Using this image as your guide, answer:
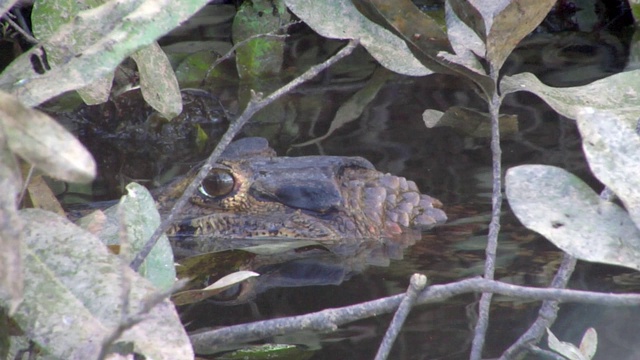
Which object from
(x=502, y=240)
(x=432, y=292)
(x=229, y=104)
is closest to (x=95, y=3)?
(x=432, y=292)

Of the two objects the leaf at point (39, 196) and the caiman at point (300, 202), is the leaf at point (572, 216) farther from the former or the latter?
the caiman at point (300, 202)

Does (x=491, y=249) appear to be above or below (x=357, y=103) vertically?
above

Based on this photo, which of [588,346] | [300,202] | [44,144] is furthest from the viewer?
[300,202]

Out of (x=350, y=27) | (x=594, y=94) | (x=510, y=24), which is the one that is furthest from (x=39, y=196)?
(x=594, y=94)

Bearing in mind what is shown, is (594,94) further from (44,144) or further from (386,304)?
(44,144)

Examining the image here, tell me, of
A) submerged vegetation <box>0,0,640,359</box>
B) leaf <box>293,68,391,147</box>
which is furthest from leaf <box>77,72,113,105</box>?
leaf <box>293,68,391,147</box>

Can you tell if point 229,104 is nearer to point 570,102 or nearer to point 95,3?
point 95,3
